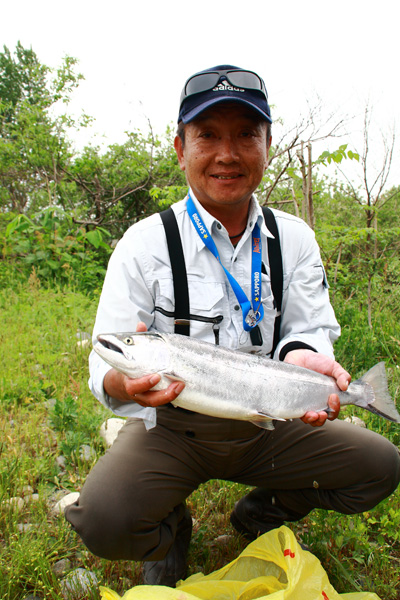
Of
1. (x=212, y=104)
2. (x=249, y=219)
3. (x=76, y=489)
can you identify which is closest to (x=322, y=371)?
(x=249, y=219)

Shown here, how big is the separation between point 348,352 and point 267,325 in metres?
2.27

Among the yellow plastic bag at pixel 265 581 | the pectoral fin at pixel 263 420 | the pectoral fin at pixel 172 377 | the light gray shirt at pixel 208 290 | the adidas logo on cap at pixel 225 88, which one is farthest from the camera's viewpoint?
the adidas logo on cap at pixel 225 88

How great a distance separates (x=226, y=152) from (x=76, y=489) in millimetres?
2409

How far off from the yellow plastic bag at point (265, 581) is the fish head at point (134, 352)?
35.1 inches

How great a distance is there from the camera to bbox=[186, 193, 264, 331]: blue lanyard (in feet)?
8.28

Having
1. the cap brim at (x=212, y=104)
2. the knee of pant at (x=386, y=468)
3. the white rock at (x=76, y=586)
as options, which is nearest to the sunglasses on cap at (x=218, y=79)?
the cap brim at (x=212, y=104)

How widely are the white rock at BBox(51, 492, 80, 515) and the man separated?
68 cm

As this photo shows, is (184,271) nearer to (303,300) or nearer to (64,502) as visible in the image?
(303,300)

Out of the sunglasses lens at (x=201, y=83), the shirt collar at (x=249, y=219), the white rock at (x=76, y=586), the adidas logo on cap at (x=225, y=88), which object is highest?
the sunglasses lens at (x=201, y=83)

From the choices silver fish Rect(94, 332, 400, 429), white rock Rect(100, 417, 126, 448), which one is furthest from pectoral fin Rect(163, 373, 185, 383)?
white rock Rect(100, 417, 126, 448)

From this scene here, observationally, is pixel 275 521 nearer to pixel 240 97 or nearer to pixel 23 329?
pixel 240 97

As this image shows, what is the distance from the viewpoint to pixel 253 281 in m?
2.60

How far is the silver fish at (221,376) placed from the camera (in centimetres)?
192

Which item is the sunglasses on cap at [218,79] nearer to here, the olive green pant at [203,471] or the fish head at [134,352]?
the fish head at [134,352]
